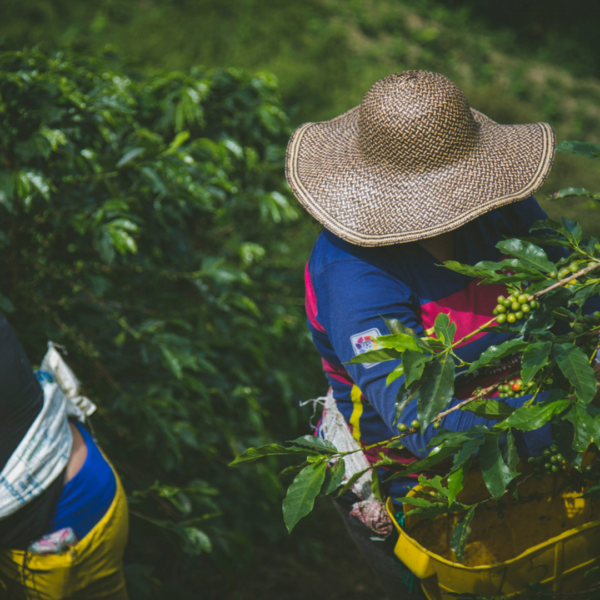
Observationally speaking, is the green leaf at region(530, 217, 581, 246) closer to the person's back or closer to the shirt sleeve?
the shirt sleeve

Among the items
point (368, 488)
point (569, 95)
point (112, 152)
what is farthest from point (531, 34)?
point (368, 488)

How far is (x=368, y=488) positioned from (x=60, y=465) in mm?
755

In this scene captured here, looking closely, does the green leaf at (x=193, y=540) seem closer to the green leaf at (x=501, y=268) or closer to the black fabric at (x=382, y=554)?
the black fabric at (x=382, y=554)

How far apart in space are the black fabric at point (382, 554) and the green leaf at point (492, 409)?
583mm

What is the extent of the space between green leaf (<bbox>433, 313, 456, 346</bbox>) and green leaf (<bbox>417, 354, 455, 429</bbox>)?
26 mm

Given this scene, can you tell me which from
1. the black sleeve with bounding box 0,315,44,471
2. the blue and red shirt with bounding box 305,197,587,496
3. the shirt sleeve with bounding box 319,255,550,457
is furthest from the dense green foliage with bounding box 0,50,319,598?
the shirt sleeve with bounding box 319,255,550,457

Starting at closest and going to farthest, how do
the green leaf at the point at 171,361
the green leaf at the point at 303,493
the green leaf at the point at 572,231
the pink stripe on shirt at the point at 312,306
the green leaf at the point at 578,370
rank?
the green leaf at the point at 578,370, the green leaf at the point at 303,493, the green leaf at the point at 572,231, the pink stripe on shirt at the point at 312,306, the green leaf at the point at 171,361

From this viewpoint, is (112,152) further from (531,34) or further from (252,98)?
(531,34)

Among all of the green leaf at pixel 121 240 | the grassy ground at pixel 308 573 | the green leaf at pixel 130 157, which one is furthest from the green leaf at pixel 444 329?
the grassy ground at pixel 308 573

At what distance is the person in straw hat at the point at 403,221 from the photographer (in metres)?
1.11

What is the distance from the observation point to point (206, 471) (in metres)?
2.36

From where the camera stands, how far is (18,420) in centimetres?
138

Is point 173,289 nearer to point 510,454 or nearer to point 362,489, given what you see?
point 362,489

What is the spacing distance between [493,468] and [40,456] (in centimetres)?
107
